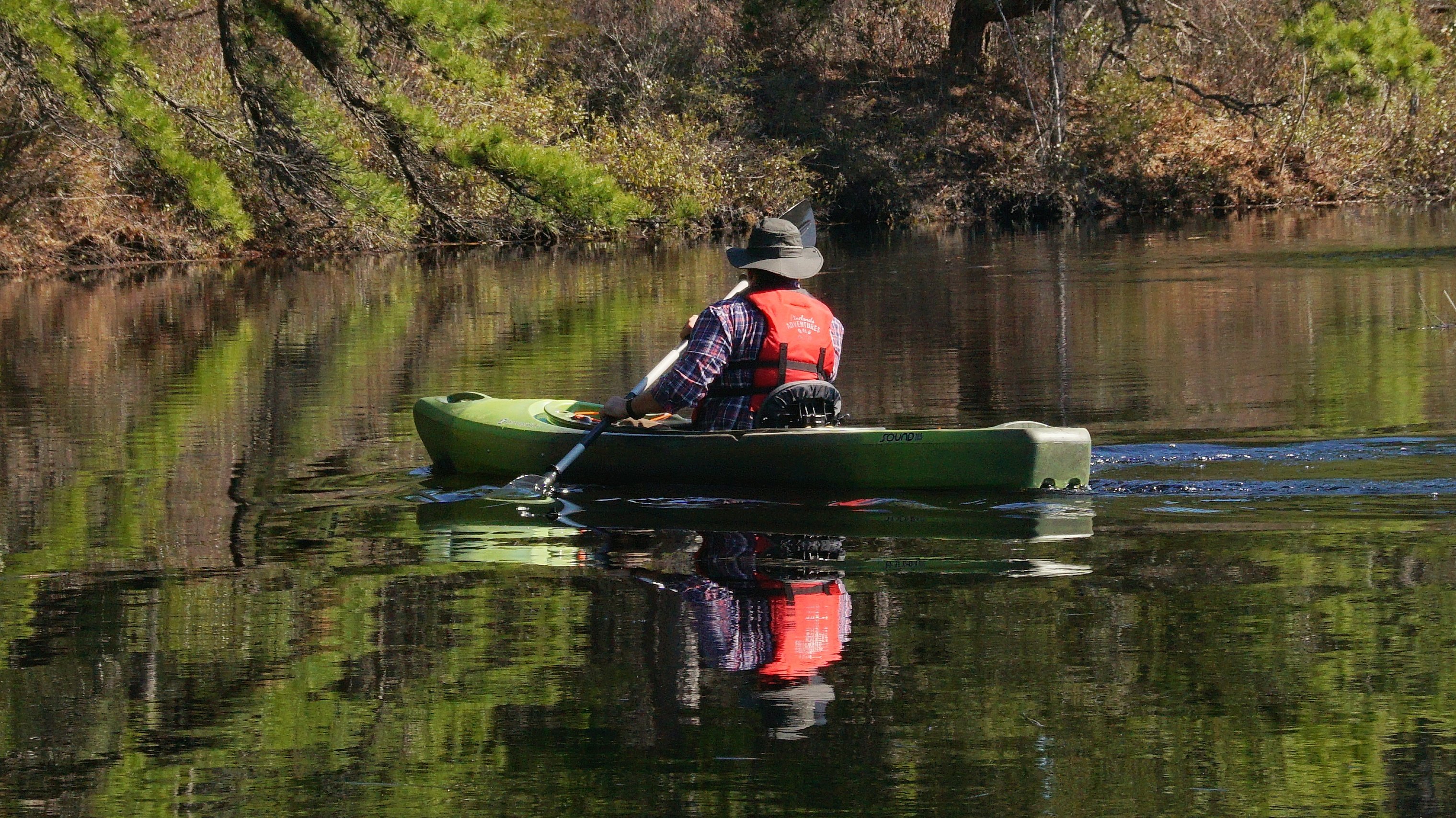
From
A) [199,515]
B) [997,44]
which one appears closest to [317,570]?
[199,515]

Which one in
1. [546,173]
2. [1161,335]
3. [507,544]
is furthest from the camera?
[1161,335]

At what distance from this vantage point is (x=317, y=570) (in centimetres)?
639

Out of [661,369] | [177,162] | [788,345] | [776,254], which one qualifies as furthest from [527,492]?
[177,162]

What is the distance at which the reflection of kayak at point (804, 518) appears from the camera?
682 centimetres

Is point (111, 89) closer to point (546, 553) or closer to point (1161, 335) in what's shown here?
point (546, 553)

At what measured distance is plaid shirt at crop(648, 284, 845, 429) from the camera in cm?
750

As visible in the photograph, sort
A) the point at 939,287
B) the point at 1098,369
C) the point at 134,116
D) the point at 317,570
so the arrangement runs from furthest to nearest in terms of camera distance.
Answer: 1. the point at 939,287
2. the point at 1098,369
3. the point at 134,116
4. the point at 317,570

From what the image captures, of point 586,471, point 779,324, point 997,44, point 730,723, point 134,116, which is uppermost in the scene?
point 997,44

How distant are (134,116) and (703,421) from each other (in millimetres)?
4495

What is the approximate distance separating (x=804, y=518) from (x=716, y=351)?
0.78 m

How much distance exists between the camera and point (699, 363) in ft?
24.7

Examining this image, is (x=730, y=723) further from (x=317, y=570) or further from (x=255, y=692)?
(x=317, y=570)

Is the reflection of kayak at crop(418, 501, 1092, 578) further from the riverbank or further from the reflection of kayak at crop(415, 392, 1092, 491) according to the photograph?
the riverbank

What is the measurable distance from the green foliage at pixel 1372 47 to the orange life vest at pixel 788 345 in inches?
700
